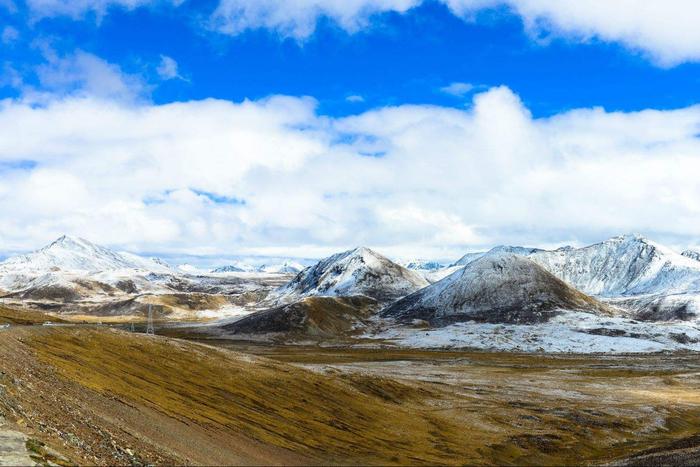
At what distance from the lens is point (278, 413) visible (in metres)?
60.1

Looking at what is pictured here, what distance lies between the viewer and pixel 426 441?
61594mm

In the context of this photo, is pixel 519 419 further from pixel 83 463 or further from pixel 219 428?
pixel 83 463

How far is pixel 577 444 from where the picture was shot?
214ft

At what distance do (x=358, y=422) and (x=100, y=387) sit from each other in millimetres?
28732

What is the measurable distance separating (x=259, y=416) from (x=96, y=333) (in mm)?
27184

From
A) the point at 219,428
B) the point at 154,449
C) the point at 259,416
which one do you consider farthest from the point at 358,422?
the point at 154,449

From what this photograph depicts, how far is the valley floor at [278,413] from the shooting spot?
36906mm

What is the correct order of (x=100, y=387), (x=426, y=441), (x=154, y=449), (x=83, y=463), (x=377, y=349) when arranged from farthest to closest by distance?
(x=377, y=349) → (x=426, y=441) → (x=100, y=387) → (x=154, y=449) → (x=83, y=463)

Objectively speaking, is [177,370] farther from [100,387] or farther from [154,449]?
[154,449]

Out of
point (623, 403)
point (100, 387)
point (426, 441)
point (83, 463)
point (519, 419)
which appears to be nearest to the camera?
point (83, 463)

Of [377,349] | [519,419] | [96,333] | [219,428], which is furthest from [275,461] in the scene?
[377,349]

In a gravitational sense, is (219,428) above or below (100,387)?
below

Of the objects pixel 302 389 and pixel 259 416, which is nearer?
pixel 259 416

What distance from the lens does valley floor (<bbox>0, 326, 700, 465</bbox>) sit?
3691cm
